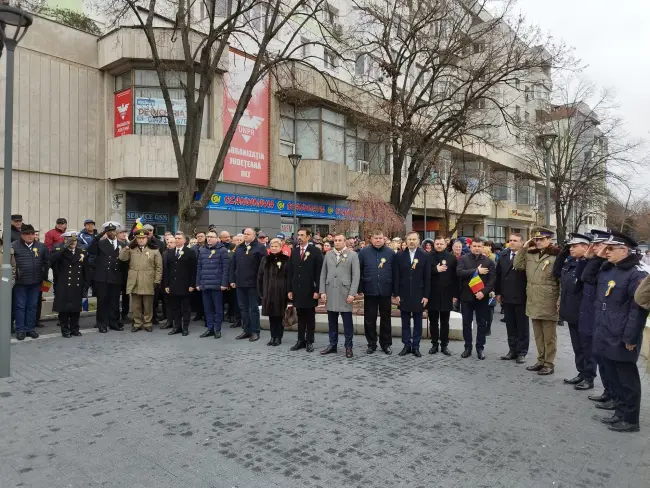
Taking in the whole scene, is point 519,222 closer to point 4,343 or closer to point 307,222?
point 307,222

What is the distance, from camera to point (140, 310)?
32.5ft

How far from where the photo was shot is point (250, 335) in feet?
29.6

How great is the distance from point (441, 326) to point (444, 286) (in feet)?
2.36

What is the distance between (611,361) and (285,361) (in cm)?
431

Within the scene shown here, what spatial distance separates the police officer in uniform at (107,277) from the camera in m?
9.60

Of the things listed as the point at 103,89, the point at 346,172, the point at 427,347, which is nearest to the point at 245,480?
the point at 427,347

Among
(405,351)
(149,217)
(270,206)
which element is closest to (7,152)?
(405,351)

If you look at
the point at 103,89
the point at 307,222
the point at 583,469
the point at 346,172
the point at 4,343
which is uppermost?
the point at 103,89

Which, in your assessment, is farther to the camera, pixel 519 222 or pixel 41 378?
pixel 519 222

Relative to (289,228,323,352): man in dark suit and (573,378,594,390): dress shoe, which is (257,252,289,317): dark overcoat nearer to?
(289,228,323,352): man in dark suit

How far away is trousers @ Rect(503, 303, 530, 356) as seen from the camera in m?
7.57

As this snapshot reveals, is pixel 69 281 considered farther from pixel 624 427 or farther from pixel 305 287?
pixel 624 427

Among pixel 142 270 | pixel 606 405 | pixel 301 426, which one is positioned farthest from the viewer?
pixel 142 270

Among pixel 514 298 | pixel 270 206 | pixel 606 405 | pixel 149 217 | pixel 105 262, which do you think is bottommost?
pixel 606 405
